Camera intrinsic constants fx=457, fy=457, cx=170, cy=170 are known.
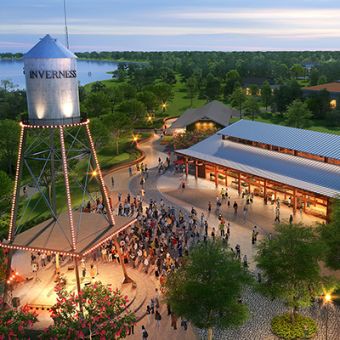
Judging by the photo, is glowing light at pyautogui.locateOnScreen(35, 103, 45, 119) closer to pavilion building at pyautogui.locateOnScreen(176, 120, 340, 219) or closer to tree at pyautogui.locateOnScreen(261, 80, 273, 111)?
pavilion building at pyautogui.locateOnScreen(176, 120, 340, 219)

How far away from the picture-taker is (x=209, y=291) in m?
24.4

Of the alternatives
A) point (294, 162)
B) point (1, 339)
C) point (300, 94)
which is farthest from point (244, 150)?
point (300, 94)

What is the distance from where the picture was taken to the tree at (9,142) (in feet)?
216

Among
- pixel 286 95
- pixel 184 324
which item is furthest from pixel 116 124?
pixel 184 324

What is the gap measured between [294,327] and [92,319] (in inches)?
477

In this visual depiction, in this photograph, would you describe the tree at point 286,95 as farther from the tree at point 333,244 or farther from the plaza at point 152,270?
the tree at point 333,244

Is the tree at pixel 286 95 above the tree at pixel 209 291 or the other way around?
above

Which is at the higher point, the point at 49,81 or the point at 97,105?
the point at 49,81

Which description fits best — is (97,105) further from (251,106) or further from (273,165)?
(273,165)

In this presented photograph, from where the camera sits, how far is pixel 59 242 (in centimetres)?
3047

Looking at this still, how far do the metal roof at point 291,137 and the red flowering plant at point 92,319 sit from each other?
3100 cm

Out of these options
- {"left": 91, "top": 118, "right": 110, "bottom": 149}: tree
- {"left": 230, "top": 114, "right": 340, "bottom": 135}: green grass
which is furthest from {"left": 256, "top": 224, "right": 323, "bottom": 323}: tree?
{"left": 230, "top": 114, "right": 340, "bottom": 135}: green grass

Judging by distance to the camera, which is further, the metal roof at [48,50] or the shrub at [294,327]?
the metal roof at [48,50]

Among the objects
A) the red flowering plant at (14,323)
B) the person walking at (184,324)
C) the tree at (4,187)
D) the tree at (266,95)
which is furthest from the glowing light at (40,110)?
the tree at (266,95)
